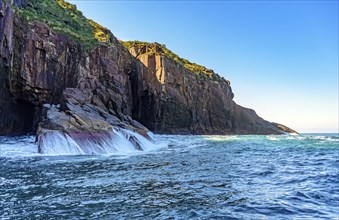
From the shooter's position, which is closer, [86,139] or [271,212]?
[271,212]

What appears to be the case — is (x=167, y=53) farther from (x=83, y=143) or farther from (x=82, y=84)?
(x=83, y=143)

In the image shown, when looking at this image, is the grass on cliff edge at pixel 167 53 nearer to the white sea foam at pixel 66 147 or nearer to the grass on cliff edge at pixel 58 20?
the grass on cliff edge at pixel 58 20

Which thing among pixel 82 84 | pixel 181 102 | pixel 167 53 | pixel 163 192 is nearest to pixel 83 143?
pixel 163 192

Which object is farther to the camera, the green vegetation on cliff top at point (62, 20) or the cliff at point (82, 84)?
the green vegetation on cliff top at point (62, 20)

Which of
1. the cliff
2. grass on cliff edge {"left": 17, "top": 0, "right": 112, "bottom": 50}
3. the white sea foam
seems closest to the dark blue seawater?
the white sea foam

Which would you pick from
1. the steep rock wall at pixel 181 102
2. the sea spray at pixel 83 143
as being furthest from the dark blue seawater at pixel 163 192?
the steep rock wall at pixel 181 102

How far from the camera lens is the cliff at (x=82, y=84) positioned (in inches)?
1314

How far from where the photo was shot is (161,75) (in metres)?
66.9

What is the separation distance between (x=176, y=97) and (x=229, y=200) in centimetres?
6000

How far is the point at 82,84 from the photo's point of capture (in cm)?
4391

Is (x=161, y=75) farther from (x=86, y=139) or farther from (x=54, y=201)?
(x=54, y=201)

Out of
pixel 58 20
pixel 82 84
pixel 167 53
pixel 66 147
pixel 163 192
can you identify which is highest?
pixel 167 53

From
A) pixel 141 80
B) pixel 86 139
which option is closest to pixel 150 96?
pixel 141 80

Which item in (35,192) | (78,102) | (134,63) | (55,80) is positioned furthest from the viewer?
(134,63)
